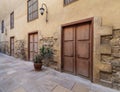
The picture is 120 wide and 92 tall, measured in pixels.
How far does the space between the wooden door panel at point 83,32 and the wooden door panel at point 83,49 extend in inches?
7.7

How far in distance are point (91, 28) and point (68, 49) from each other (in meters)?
1.29

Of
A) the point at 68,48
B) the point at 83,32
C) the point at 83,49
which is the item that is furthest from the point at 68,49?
the point at 83,32

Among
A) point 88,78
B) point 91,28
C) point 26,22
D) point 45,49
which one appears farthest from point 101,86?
point 26,22

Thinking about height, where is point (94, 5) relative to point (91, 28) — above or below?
above

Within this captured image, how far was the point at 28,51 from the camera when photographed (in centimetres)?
758

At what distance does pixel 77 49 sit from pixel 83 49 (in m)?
0.28

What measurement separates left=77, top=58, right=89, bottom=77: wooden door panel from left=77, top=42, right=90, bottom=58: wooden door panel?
171 millimetres

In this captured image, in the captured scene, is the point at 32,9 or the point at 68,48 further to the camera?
the point at 32,9

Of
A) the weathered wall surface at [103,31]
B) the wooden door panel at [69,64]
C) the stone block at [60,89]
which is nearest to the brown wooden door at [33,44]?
the wooden door panel at [69,64]

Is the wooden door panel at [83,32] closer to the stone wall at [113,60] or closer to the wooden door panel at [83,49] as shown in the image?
the wooden door panel at [83,49]

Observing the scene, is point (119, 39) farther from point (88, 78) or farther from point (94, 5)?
point (88, 78)

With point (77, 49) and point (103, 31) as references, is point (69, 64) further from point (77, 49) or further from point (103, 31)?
point (103, 31)

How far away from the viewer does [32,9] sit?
281 inches

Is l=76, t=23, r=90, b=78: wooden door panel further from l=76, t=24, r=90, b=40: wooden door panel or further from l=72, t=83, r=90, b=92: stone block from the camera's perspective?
l=72, t=83, r=90, b=92: stone block
